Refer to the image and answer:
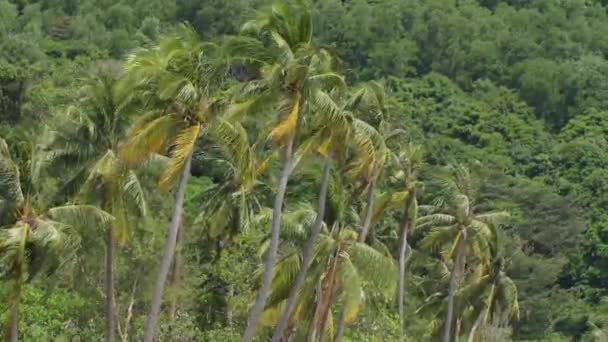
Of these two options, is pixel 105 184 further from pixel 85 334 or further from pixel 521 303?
pixel 521 303

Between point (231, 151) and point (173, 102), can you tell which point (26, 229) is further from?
point (231, 151)

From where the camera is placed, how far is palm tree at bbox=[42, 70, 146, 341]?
29.3 m

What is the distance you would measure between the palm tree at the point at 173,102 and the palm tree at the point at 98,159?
10.5 feet

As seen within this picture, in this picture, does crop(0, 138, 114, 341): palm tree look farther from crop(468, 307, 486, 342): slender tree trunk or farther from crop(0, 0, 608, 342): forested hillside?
crop(468, 307, 486, 342): slender tree trunk

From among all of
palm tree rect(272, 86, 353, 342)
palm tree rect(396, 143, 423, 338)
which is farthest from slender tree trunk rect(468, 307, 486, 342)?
palm tree rect(272, 86, 353, 342)

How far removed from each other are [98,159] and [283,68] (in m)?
6.06

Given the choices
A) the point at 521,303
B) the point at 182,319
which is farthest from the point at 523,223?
the point at 182,319

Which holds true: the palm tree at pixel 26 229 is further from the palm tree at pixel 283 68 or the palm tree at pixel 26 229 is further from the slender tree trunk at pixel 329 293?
the slender tree trunk at pixel 329 293

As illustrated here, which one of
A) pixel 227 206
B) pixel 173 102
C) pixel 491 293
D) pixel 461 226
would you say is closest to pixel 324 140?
pixel 173 102

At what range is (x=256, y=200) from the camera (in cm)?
4153

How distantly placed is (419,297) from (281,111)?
31.9 metres

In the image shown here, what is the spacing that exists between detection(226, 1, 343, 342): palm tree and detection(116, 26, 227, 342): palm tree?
96 centimetres

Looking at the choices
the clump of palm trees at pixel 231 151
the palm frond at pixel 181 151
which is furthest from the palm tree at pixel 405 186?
the palm frond at pixel 181 151

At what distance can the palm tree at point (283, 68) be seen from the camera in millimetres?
26391
